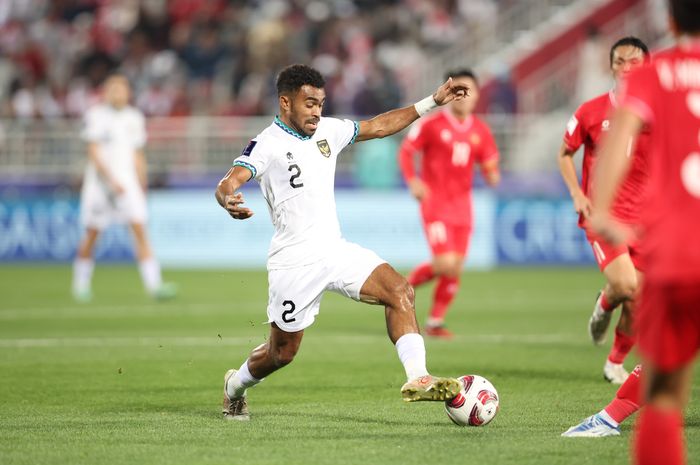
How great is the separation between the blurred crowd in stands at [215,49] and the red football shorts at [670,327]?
20054 millimetres

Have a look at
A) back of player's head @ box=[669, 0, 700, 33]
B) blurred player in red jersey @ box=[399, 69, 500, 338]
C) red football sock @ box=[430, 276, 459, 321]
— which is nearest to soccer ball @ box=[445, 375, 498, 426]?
back of player's head @ box=[669, 0, 700, 33]

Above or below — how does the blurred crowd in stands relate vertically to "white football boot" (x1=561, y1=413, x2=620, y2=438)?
above

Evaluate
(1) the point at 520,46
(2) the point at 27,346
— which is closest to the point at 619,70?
(2) the point at 27,346

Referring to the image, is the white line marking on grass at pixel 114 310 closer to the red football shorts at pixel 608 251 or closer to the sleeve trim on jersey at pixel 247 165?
the red football shorts at pixel 608 251

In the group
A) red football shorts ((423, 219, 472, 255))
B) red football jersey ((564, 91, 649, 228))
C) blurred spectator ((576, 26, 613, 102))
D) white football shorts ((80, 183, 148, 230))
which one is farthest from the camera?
blurred spectator ((576, 26, 613, 102))

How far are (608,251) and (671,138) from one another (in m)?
4.22

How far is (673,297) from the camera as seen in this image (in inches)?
172

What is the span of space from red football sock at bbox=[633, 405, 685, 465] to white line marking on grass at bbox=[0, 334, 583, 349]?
7.84m

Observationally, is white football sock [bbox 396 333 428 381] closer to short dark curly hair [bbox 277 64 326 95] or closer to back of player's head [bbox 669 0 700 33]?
short dark curly hair [bbox 277 64 326 95]

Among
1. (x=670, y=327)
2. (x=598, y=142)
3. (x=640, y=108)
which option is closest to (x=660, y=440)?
(x=670, y=327)

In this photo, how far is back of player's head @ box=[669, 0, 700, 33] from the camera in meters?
4.53

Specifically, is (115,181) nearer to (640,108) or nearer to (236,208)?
(236,208)

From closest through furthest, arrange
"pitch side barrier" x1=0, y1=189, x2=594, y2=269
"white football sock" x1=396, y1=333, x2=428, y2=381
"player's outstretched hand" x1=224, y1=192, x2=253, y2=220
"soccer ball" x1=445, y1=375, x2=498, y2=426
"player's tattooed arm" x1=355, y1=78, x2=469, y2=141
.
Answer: "player's outstretched hand" x1=224, y1=192, x2=253, y2=220 < "white football sock" x1=396, y1=333, x2=428, y2=381 < "soccer ball" x1=445, y1=375, x2=498, y2=426 < "player's tattooed arm" x1=355, y1=78, x2=469, y2=141 < "pitch side barrier" x1=0, y1=189, x2=594, y2=269

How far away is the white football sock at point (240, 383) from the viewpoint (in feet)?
25.4
